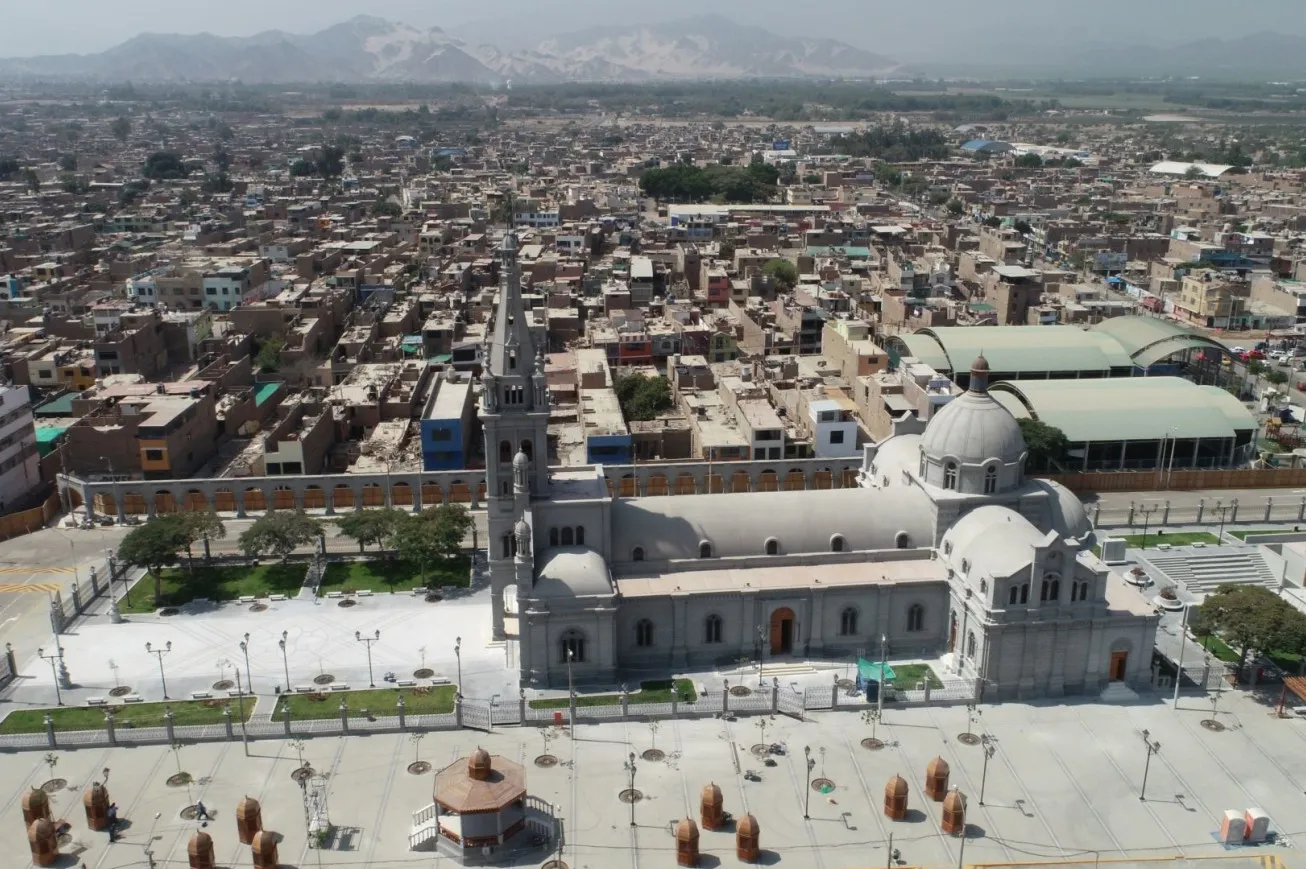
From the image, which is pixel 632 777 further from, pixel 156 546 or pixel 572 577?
pixel 156 546

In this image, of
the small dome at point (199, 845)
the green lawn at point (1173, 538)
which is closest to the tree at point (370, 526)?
the small dome at point (199, 845)

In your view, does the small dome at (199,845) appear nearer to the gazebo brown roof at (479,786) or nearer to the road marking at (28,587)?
the gazebo brown roof at (479,786)

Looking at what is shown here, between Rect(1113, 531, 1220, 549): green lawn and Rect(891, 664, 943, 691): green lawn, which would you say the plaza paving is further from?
Rect(1113, 531, 1220, 549): green lawn

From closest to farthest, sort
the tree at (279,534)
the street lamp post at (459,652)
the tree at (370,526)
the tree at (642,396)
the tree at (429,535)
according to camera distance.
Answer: the street lamp post at (459,652) < the tree at (429,535) < the tree at (279,534) < the tree at (370,526) < the tree at (642,396)

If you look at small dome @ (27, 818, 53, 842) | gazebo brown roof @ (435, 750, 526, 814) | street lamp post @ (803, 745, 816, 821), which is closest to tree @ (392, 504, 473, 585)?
gazebo brown roof @ (435, 750, 526, 814)

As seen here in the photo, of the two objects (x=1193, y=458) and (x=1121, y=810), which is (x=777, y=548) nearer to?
(x=1121, y=810)

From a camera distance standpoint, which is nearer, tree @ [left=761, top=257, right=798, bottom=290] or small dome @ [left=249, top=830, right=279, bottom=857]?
small dome @ [left=249, top=830, right=279, bottom=857]

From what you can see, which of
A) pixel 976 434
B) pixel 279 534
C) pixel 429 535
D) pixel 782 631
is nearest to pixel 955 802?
pixel 782 631
